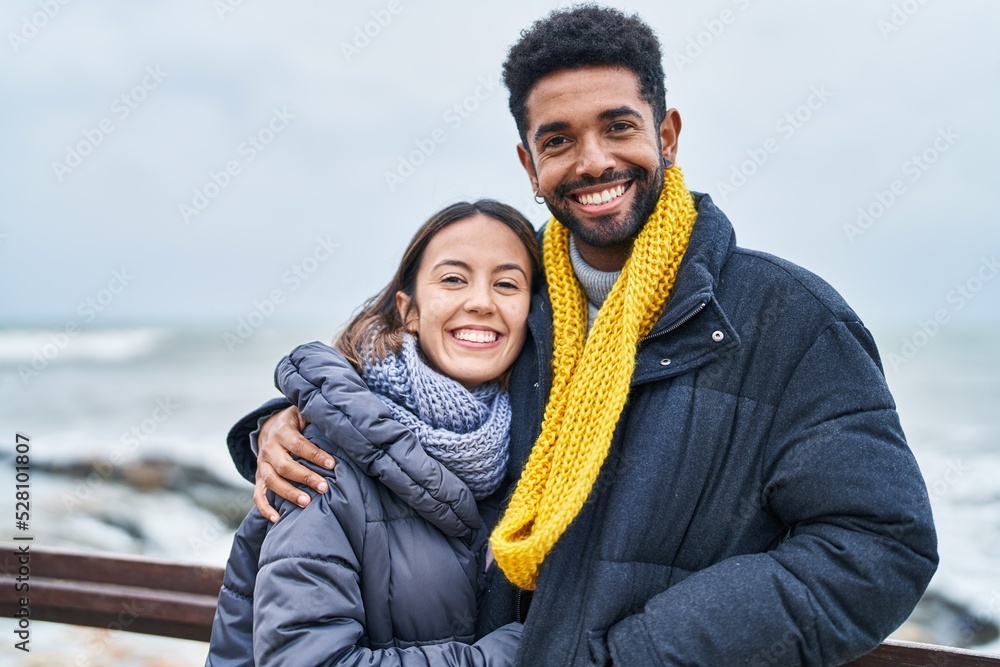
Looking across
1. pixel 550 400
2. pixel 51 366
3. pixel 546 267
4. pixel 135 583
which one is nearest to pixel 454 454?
pixel 550 400

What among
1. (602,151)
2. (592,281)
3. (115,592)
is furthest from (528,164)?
(115,592)

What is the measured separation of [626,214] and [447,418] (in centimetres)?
67

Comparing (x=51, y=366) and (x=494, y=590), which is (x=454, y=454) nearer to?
(x=494, y=590)

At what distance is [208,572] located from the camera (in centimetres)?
255

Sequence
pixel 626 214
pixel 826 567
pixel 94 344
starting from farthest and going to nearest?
1. pixel 94 344
2. pixel 626 214
3. pixel 826 567

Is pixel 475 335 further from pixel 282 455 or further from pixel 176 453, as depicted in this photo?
pixel 176 453

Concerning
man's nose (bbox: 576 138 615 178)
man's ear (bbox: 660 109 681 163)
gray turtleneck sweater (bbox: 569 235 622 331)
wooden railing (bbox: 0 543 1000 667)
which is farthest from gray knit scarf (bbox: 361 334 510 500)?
wooden railing (bbox: 0 543 1000 667)

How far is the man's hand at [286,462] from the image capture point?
170 centimetres

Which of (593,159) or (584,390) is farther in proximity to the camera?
(593,159)

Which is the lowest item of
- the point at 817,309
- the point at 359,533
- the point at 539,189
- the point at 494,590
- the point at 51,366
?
the point at 51,366

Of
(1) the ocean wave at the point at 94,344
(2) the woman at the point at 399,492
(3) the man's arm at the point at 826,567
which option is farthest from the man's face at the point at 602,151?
(1) the ocean wave at the point at 94,344

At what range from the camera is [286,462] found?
1.76 meters

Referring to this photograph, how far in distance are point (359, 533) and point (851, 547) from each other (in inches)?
39.1

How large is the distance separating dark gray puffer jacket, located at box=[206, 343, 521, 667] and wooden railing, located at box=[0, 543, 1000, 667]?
0.79 metres
